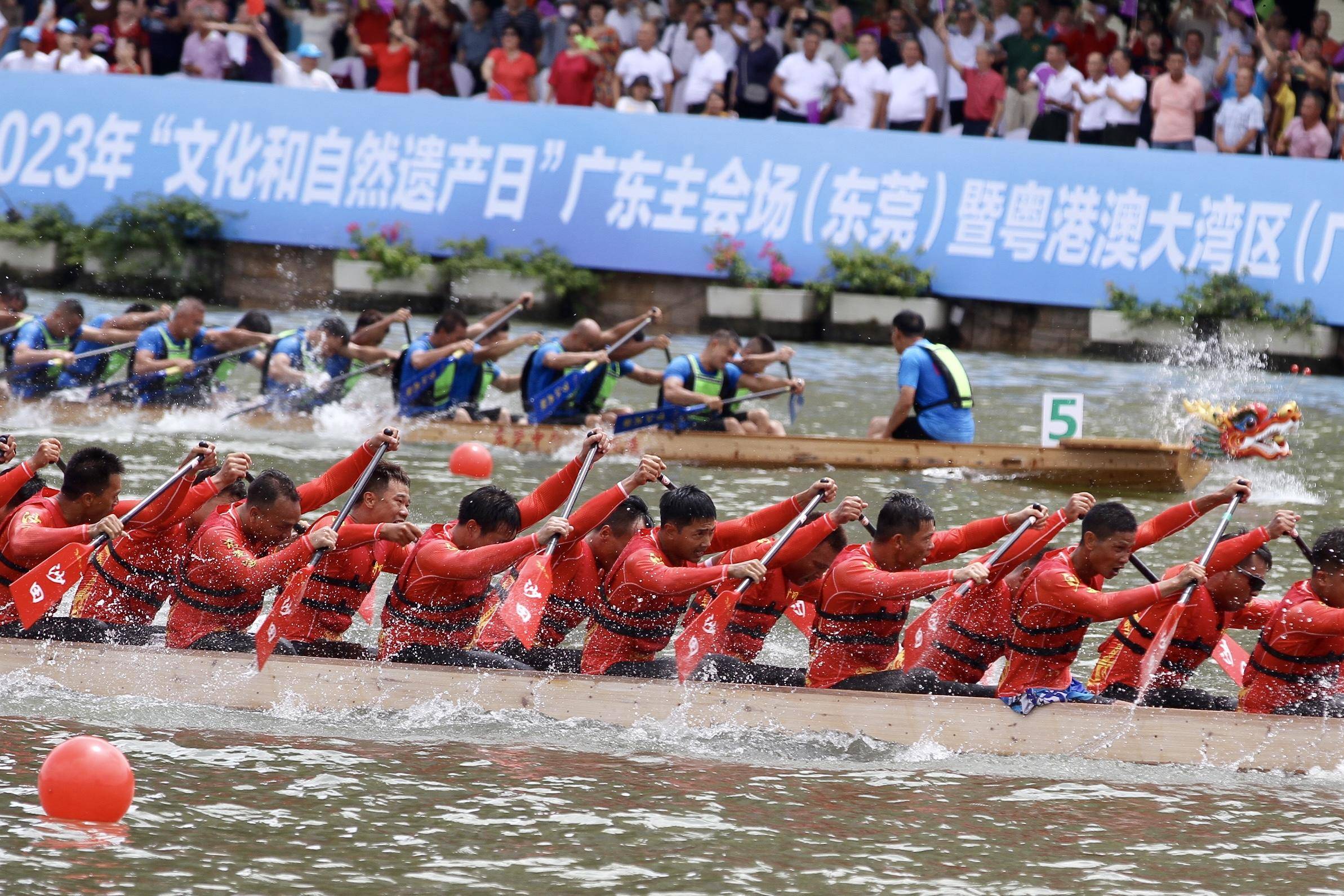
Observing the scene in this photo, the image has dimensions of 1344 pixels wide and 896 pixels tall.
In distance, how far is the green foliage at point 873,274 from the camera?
52.6 ft

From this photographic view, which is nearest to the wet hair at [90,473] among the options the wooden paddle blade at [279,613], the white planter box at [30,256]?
the wooden paddle blade at [279,613]

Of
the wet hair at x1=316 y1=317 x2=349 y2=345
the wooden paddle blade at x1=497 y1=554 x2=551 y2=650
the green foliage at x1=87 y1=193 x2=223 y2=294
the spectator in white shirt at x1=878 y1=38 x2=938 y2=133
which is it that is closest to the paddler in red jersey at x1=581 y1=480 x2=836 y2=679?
the wooden paddle blade at x1=497 y1=554 x2=551 y2=650

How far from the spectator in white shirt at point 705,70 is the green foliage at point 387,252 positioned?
9.71ft

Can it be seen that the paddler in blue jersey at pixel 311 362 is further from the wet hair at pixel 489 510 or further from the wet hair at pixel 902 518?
the wet hair at pixel 902 518

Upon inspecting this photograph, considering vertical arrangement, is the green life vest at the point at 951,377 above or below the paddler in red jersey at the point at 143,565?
above

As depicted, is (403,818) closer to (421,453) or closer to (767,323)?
(421,453)

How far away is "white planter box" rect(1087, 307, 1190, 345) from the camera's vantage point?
15.3 metres

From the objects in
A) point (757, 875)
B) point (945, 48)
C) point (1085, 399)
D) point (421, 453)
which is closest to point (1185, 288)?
point (1085, 399)

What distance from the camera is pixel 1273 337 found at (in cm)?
1503

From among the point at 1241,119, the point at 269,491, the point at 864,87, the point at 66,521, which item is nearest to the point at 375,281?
the point at 864,87

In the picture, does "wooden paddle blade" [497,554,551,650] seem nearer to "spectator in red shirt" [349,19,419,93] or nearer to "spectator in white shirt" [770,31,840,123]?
"spectator in white shirt" [770,31,840,123]

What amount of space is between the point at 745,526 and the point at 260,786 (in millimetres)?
2364

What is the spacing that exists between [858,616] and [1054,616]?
74 centimetres

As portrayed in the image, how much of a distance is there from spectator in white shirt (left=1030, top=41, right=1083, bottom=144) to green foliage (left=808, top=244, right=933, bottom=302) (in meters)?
1.68
